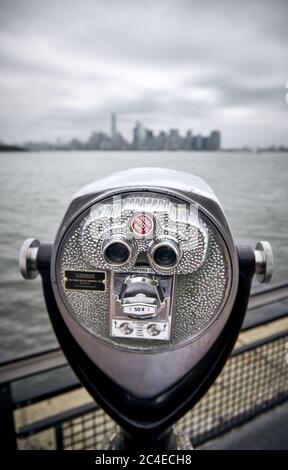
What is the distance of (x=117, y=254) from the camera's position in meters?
0.77

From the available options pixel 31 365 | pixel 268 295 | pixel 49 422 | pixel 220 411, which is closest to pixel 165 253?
pixel 31 365

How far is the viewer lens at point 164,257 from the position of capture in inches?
29.3

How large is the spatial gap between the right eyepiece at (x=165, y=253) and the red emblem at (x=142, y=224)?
→ 3 centimetres

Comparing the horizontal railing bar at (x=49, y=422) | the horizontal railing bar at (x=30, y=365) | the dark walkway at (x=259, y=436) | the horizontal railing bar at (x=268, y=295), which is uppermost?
the horizontal railing bar at (x=268, y=295)

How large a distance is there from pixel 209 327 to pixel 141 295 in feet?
0.56

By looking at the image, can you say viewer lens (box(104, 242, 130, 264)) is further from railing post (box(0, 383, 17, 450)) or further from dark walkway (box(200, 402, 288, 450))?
dark walkway (box(200, 402, 288, 450))

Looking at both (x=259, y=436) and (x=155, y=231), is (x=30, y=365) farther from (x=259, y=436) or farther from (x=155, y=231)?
(x=259, y=436)

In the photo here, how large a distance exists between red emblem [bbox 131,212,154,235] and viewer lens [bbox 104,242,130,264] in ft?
0.15

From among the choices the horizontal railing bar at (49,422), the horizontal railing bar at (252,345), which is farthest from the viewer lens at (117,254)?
the horizontal railing bar at (252,345)

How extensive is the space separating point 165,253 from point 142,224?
0.25 feet

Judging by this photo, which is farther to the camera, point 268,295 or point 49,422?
point 268,295

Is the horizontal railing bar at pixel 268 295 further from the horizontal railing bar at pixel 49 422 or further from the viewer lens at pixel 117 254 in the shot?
the viewer lens at pixel 117 254

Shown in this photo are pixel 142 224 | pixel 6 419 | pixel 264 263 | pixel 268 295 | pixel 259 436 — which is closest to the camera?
pixel 142 224

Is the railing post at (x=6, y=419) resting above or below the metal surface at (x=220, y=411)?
above
